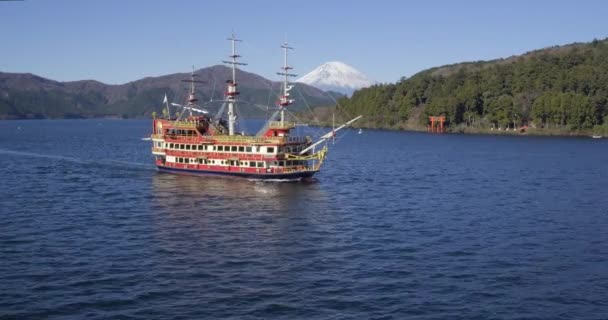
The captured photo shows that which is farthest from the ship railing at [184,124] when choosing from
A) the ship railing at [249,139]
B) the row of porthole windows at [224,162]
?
the ship railing at [249,139]

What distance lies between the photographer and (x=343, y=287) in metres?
33.7

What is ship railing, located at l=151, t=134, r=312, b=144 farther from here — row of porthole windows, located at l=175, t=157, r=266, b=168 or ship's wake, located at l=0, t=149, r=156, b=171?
ship's wake, located at l=0, t=149, r=156, b=171

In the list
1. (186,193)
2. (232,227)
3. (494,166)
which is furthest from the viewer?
(494,166)

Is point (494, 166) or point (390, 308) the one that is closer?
point (390, 308)

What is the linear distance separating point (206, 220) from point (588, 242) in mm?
29305

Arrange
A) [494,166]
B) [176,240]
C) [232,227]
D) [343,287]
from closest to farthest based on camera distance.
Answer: [343,287] → [176,240] → [232,227] → [494,166]

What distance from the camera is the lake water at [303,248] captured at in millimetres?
31078

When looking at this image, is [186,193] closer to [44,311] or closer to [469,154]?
[44,311]

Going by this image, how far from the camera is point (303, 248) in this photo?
42406mm

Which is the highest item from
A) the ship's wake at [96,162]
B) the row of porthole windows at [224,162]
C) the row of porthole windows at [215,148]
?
the row of porthole windows at [215,148]

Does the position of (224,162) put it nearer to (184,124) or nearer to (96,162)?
(184,124)

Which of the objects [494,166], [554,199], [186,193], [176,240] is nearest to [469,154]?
[494,166]

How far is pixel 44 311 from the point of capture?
2991cm

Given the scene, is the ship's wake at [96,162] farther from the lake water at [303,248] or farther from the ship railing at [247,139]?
the lake water at [303,248]
